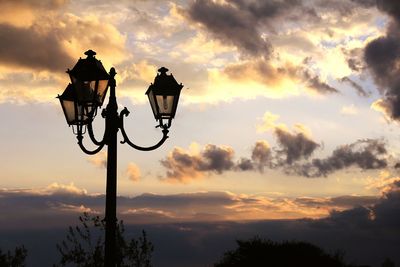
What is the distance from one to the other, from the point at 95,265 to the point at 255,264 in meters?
6.34

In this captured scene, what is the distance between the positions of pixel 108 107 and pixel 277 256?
13.7 metres

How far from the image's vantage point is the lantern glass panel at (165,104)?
1152 centimetres

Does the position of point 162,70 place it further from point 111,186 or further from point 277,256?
point 277,256

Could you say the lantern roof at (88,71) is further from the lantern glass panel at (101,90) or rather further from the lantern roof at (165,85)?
the lantern roof at (165,85)

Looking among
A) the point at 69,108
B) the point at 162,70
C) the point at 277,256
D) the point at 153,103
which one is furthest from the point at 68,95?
the point at 277,256

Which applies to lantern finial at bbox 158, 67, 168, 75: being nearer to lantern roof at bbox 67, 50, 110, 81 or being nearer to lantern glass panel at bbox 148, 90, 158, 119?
lantern glass panel at bbox 148, 90, 158, 119

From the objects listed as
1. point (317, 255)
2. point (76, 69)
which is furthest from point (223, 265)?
point (76, 69)

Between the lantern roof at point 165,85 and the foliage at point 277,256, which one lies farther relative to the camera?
the foliage at point 277,256

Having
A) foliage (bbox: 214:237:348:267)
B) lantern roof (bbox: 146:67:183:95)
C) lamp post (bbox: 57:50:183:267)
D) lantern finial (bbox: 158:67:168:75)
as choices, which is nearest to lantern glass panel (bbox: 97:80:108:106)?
lamp post (bbox: 57:50:183:267)

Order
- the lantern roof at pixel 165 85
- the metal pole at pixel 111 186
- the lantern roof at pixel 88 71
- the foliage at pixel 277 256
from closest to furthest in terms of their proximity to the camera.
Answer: the metal pole at pixel 111 186, the lantern roof at pixel 88 71, the lantern roof at pixel 165 85, the foliage at pixel 277 256

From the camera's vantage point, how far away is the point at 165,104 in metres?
11.6

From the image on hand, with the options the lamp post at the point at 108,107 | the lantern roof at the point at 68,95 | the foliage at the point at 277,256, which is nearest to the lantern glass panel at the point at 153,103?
the lamp post at the point at 108,107

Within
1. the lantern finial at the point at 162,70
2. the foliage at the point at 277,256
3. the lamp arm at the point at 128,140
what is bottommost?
the foliage at the point at 277,256

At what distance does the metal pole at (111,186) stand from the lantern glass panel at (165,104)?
2.74 ft
